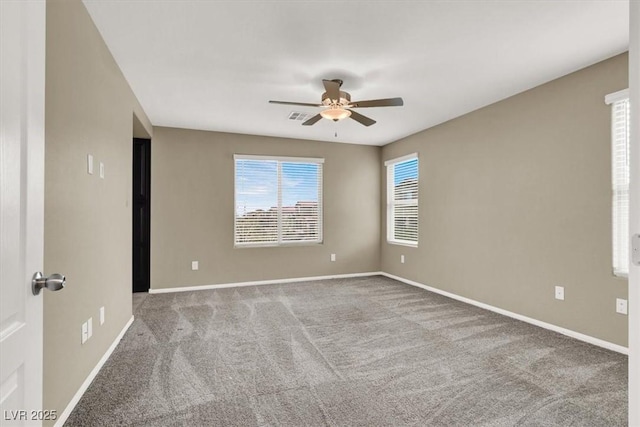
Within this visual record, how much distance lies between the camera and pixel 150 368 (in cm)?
248

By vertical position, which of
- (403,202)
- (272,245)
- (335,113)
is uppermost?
(335,113)

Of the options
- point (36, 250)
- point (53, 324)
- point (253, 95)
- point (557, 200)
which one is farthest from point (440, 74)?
point (53, 324)

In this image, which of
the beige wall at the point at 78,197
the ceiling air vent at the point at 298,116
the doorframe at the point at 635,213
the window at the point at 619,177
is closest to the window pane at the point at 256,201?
the ceiling air vent at the point at 298,116

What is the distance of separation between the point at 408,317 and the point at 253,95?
2.96m

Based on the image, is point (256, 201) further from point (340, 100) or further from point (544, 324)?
point (544, 324)

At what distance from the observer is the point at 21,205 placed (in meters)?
0.87

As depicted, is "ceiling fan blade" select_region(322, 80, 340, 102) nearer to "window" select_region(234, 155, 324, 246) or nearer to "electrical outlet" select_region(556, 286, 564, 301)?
"window" select_region(234, 155, 324, 246)

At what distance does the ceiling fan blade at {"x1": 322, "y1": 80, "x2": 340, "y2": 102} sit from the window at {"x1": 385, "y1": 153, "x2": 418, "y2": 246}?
2.71 meters

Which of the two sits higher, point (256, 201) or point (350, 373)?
point (256, 201)

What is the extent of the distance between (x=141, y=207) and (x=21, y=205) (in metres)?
4.33

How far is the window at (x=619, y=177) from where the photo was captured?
2781mm

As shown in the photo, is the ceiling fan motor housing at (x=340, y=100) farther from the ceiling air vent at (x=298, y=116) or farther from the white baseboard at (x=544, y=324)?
the white baseboard at (x=544, y=324)

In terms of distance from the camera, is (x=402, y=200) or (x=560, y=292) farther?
(x=402, y=200)

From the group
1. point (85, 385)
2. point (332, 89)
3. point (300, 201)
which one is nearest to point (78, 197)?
point (85, 385)
